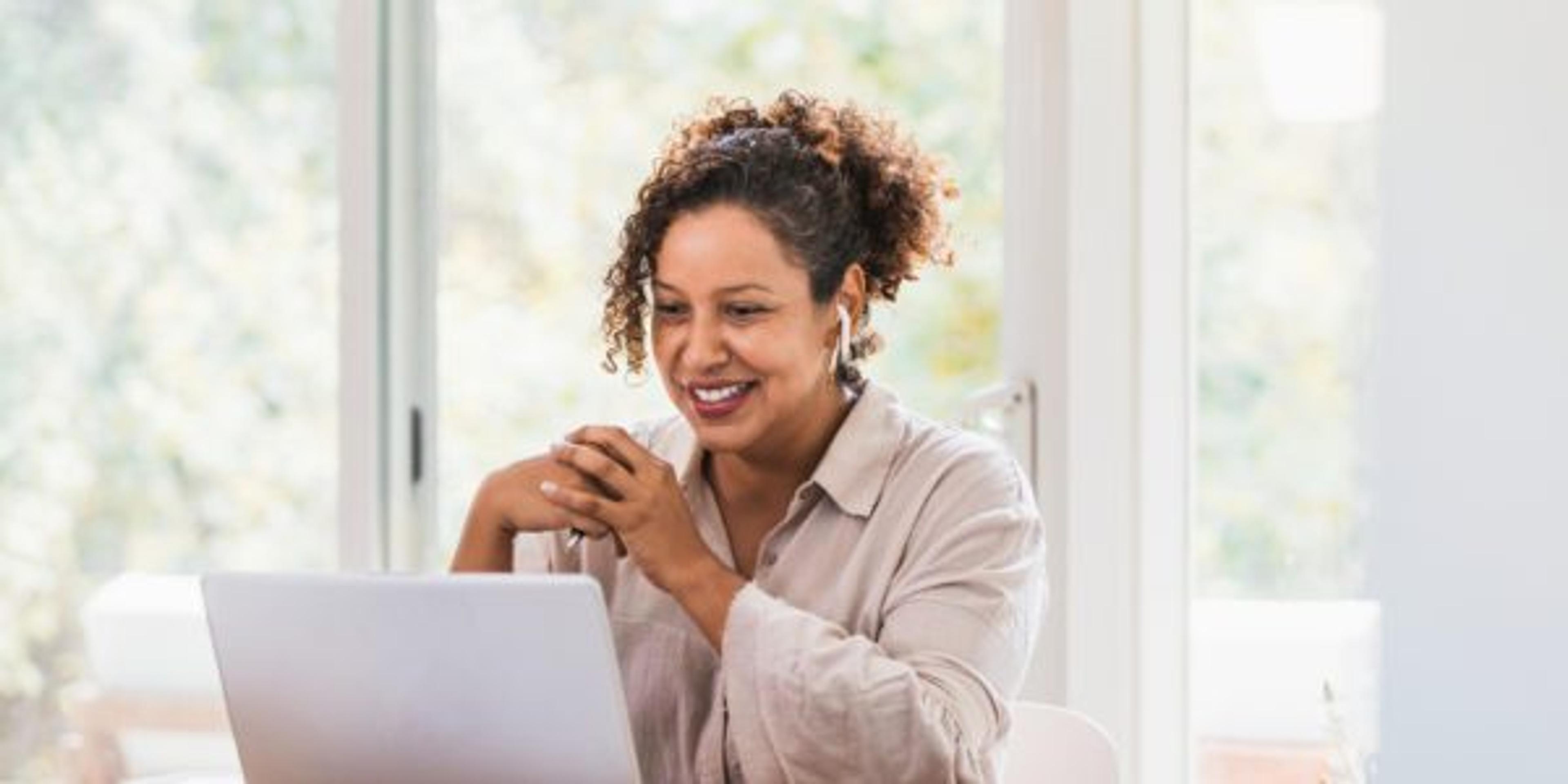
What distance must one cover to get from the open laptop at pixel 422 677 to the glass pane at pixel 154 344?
5.82 feet

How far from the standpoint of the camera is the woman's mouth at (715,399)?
2.28 metres

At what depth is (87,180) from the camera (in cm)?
375

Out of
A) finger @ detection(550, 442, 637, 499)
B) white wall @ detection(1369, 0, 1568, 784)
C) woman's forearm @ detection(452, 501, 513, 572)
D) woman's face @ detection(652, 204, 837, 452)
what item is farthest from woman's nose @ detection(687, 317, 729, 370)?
white wall @ detection(1369, 0, 1568, 784)

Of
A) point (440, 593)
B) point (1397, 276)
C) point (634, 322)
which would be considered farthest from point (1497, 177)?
point (440, 593)

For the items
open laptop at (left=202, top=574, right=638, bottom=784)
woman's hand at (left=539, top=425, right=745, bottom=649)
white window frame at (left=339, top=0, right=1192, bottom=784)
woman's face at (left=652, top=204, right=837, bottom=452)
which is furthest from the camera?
white window frame at (left=339, top=0, right=1192, bottom=784)

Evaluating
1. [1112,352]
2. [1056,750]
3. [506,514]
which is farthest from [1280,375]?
[506,514]

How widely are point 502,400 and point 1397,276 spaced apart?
5.39 feet

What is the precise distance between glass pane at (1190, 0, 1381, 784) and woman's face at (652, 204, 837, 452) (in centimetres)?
105

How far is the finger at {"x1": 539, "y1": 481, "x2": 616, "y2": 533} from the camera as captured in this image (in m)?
2.21

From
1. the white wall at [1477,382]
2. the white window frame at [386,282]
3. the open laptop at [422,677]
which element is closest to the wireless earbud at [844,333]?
the white wall at [1477,382]

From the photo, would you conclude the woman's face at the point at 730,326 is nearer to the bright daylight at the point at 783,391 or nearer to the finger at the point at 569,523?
the bright daylight at the point at 783,391

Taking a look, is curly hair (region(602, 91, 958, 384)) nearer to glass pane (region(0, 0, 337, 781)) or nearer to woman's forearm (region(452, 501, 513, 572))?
woman's forearm (region(452, 501, 513, 572))

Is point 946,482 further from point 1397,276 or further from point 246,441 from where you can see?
point 246,441

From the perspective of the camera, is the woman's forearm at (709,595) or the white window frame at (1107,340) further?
the white window frame at (1107,340)
